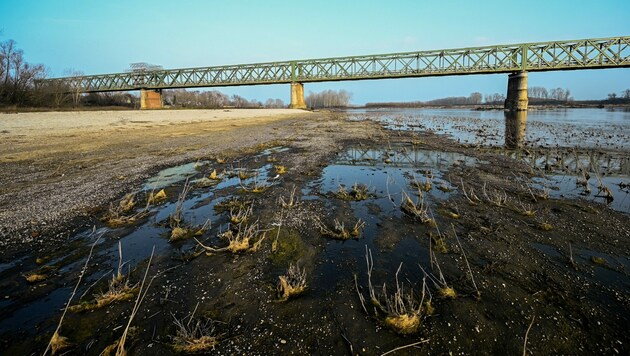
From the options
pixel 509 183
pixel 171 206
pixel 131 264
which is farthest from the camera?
pixel 509 183

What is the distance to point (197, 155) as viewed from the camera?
41.1 feet

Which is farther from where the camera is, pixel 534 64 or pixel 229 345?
pixel 534 64

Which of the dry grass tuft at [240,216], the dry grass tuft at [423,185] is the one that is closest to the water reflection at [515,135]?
the dry grass tuft at [423,185]

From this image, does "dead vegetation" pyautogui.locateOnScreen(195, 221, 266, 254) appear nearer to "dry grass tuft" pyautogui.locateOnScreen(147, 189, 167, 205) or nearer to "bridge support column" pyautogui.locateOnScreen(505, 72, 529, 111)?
"dry grass tuft" pyautogui.locateOnScreen(147, 189, 167, 205)

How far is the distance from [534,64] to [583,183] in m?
66.4

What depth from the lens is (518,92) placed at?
5672cm

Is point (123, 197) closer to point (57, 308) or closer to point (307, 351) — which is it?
point (57, 308)

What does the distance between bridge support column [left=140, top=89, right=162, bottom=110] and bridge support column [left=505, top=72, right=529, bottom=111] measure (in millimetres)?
82087

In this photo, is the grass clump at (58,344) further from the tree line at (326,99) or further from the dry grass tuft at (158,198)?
the tree line at (326,99)

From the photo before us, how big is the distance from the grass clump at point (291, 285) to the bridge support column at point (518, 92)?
65979mm

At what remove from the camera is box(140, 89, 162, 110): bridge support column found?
7550 centimetres

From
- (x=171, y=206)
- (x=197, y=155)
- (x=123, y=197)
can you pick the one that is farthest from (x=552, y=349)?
(x=197, y=155)

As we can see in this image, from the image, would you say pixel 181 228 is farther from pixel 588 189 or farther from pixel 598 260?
pixel 588 189

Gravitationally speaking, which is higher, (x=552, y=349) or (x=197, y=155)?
(x=197, y=155)
